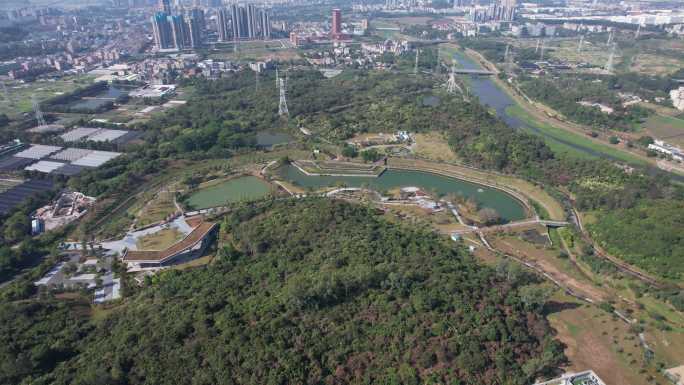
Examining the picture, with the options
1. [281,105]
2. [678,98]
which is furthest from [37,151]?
[678,98]

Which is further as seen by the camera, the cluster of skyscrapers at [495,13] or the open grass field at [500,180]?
the cluster of skyscrapers at [495,13]

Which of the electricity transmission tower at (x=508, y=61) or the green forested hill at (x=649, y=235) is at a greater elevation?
the electricity transmission tower at (x=508, y=61)

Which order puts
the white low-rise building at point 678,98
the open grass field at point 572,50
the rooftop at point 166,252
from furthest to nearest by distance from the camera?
the open grass field at point 572,50 < the white low-rise building at point 678,98 < the rooftop at point 166,252

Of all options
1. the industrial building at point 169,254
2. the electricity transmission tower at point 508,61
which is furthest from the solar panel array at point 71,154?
the electricity transmission tower at point 508,61

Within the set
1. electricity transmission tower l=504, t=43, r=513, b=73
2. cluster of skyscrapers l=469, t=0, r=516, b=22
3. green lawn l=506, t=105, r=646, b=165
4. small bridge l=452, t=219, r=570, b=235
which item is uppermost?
cluster of skyscrapers l=469, t=0, r=516, b=22

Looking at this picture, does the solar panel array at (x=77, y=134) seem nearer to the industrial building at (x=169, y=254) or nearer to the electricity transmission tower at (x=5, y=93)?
the electricity transmission tower at (x=5, y=93)

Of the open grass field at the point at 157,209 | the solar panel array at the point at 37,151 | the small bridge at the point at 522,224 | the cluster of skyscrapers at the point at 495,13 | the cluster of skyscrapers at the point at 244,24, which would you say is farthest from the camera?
the cluster of skyscrapers at the point at 495,13

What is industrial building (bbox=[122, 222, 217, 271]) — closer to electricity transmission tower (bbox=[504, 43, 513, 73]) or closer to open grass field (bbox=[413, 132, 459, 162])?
open grass field (bbox=[413, 132, 459, 162])

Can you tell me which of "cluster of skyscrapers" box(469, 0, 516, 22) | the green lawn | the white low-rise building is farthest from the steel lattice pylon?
"cluster of skyscrapers" box(469, 0, 516, 22)
